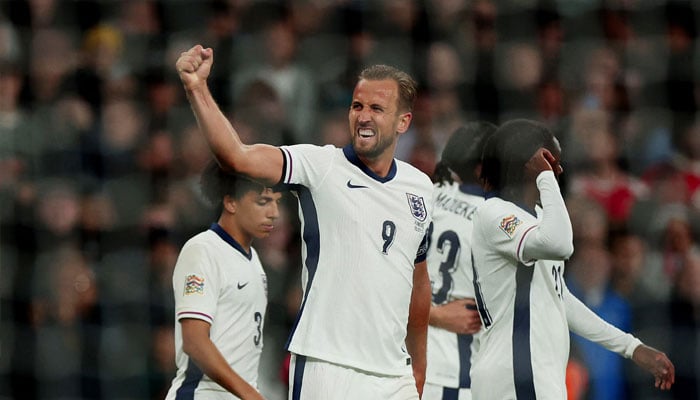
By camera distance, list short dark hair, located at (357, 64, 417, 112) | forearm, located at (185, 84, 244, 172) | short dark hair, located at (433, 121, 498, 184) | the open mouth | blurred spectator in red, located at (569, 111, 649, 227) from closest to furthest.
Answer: forearm, located at (185, 84, 244, 172) → the open mouth → short dark hair, located at (357, 64, 417, 112) → short dark hair, located at (433, 121, 498, 184) → blurred spectator in red, located at (569, 111, 649, 227)

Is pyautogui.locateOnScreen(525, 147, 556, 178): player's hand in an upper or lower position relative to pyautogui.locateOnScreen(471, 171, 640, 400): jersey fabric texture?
upper

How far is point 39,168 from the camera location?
7438 mm

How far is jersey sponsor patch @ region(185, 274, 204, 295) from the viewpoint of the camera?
15.0ft

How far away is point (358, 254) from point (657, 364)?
1381mm

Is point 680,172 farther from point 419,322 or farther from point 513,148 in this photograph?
point 419,322

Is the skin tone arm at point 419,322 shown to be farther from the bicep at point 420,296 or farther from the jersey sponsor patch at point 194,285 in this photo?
the jersey sponsor patch at point 194,285

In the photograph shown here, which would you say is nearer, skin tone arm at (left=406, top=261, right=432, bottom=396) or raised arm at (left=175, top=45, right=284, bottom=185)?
raised arm at (left=175, top=45, right=284, bottom=185)

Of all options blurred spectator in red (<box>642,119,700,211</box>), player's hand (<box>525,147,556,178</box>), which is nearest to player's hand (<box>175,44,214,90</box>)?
player's hand (<box>525,147,556,178</box>)

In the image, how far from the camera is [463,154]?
5422mm

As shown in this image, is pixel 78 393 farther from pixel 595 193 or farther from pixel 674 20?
pixel 674 20

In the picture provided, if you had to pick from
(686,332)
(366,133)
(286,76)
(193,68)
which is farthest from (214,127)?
(286,76)

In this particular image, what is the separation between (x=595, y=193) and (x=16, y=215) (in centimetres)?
335

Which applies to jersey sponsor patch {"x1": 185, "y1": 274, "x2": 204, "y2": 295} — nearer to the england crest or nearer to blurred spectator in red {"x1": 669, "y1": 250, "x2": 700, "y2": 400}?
the england crest

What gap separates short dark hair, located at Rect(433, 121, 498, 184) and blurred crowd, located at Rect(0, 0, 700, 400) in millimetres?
1192
